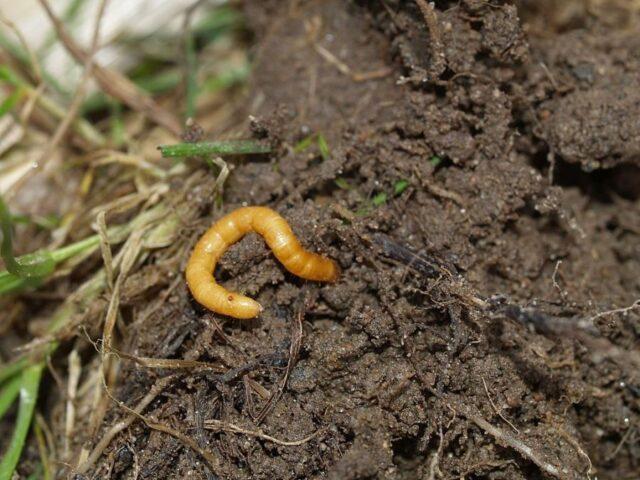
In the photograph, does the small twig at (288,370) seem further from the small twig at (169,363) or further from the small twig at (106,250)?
the small twig at (106,250)

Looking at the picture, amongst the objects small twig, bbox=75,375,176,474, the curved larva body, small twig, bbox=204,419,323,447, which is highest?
the curved larva body

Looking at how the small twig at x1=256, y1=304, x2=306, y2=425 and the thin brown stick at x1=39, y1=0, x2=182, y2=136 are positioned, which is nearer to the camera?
the small twig at x1=256, y1=304, x2=306, y2=425

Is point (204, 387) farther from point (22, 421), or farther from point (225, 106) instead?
point (225, 106)

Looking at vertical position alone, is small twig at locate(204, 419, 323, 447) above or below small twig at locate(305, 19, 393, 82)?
below

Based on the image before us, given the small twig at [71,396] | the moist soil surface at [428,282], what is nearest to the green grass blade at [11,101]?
the moist soil surface at [428,282]

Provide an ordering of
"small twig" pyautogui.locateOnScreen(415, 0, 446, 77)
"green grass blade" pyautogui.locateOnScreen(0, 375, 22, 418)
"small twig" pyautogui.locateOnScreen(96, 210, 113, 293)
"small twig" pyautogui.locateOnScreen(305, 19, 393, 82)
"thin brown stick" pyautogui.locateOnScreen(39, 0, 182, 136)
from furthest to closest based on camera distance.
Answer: "thin brown stick" pyautogui.locateOnScreen(39, 0, 182, 136)
"small twig" pyautogui.locateOnScreen(305, 19, 393, 82)
"green grass blade" pyautogui.locateOnScreen(0, 375, 22, 418)
"small twig" pyautogui.locateOnScreen(96, 210, 113, 293)
"small twig" pyautogui.locateOnScreen(415, 0, 446, 77)

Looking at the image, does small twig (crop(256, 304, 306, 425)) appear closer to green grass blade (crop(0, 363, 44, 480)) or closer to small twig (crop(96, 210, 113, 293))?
small twig (crop(96, 210, 113, 293))

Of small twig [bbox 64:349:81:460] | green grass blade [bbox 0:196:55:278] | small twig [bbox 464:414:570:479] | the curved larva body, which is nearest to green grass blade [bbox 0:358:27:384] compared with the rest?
small twig [bbox 64:349:81:460]
